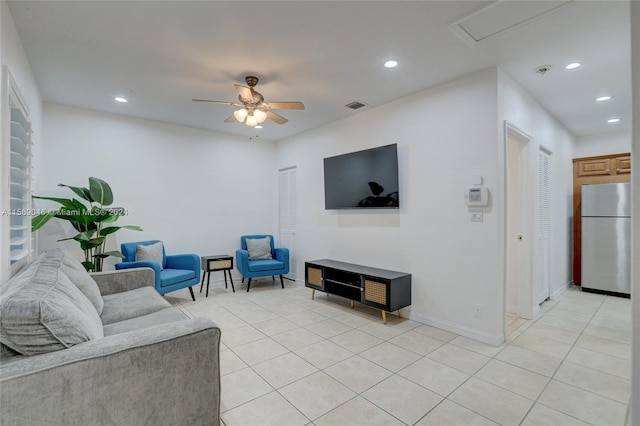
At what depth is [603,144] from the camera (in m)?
A: 5.32

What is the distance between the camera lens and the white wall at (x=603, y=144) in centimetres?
513

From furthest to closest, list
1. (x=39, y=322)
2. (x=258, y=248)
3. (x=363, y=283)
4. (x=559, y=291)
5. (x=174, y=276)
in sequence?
(x=258, y=248)
(x=559, y=291)
(x=174, y=276)
(x=363, y=283)
(x=39, y=322)

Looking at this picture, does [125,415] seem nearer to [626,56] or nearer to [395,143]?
[395,143]

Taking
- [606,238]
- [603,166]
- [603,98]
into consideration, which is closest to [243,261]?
[603,98]

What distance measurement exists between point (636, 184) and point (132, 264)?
4484 millimetres

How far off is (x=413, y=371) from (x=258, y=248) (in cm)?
344

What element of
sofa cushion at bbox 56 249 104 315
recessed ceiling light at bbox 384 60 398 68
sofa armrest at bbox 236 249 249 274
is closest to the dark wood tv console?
sofa armrest at bbox 236 249 249 274

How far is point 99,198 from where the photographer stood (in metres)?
3.79

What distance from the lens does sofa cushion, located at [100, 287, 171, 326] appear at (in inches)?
91.4

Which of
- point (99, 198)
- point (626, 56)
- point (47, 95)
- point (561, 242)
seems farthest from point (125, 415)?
point (561, 242)

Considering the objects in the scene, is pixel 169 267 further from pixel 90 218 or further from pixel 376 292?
pixel 376 292

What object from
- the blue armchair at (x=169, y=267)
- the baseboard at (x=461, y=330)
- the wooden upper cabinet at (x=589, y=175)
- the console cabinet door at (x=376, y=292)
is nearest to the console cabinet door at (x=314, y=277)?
the console cabinet door at (x=376, y=292)

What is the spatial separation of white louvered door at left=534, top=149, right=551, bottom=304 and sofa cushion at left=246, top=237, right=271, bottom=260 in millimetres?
3973

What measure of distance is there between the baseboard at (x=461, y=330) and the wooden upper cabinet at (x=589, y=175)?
137 inches
